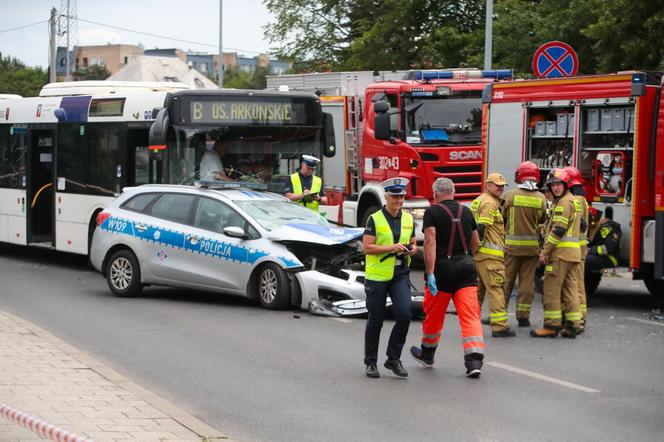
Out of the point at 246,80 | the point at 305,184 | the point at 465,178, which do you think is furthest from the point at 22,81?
the point at 305,184

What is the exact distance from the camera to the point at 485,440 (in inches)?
304

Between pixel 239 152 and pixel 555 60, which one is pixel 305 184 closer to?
pixel 239 152

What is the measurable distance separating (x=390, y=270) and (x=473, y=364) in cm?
107

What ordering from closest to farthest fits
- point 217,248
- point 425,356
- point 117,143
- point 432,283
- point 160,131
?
1. point 432,283
2. point 425,356
3. point 217,248
4. point 160,131
5. point 117,143

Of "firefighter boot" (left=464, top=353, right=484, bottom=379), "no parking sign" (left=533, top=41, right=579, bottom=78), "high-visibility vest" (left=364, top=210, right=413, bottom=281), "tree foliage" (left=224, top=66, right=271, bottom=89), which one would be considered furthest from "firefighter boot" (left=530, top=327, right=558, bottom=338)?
"tree foliage" (left=224, top=66, right=271, bottom=89)

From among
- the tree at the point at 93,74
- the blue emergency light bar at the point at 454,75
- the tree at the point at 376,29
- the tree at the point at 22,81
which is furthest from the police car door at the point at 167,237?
the tree at the point at 93,74

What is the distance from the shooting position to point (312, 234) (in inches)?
555

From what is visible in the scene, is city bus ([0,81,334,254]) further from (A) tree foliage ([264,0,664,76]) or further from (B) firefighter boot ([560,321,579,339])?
(A) tree foliage ([264,0,664,76])

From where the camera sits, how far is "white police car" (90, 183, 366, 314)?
13883mm

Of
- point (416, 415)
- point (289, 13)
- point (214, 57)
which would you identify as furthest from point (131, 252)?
point (214, 57)

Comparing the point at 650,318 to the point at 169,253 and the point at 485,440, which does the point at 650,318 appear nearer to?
the point at 169,253

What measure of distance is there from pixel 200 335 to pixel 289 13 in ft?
Result: 124

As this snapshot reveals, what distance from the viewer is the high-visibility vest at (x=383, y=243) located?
32.5 ft

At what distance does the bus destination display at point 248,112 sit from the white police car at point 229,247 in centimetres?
170
